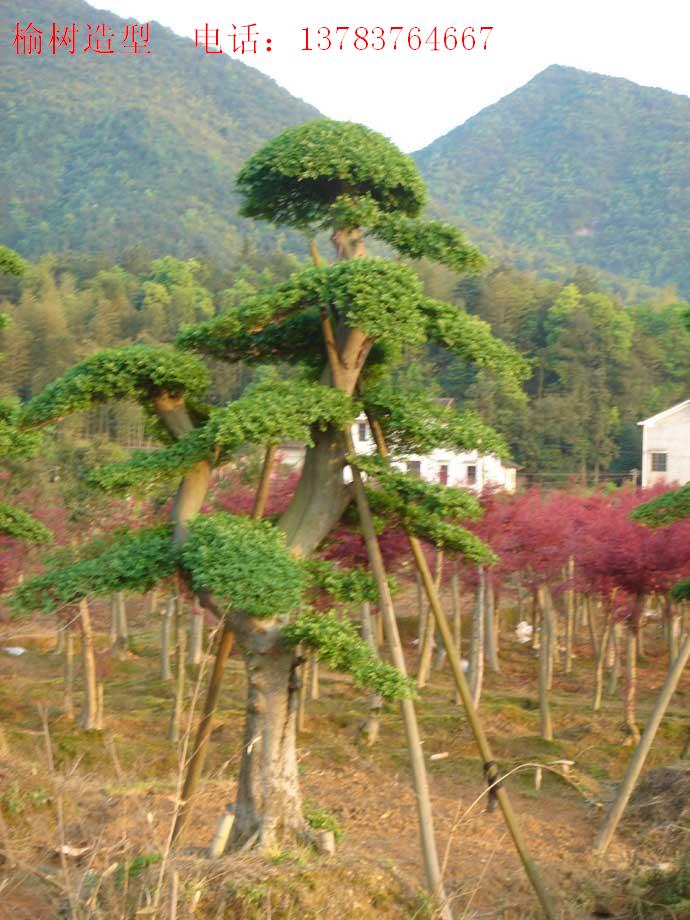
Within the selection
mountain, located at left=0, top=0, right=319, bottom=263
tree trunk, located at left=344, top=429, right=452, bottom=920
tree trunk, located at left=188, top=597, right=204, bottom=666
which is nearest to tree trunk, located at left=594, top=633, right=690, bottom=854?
tree trunk, located at left=344, top=429, right=452, bottom=920

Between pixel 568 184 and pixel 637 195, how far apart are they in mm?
8367

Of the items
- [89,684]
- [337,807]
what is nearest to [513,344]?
[89,684]

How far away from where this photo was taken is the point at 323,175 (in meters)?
7.67

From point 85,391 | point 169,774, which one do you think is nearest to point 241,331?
point 85,391

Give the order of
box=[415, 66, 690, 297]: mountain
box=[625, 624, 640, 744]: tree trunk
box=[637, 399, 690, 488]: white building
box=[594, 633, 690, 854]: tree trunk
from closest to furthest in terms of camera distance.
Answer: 1. box=[594, 633, 690, 854]: tree trunk
2. box=[625, 624, 640, 744]: tree trunk
3. box=[637, 399, 690, 488]: white building
4. box=[415, 66, 690, 297]: mountain

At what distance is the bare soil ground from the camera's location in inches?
246

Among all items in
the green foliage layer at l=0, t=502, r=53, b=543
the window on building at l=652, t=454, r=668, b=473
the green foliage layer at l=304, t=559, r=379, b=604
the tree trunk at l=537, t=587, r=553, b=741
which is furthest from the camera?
the window on building at l=652, t=454, r=668, b=473

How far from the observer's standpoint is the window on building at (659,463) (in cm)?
3444

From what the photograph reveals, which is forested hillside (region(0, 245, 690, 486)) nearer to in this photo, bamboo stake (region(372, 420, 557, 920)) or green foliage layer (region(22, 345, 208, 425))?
bamboo stake (region(372, 420, 557, 920))

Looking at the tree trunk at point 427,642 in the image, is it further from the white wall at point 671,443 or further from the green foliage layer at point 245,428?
the white wall at point 671,443

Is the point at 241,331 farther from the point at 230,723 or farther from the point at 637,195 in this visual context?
the point at 637,195

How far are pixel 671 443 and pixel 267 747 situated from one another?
2873 centimetres

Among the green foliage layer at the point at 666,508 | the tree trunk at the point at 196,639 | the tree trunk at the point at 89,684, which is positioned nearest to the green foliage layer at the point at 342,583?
the green foliage layer at the point at 666,508

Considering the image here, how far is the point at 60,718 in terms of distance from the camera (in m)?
14.5
